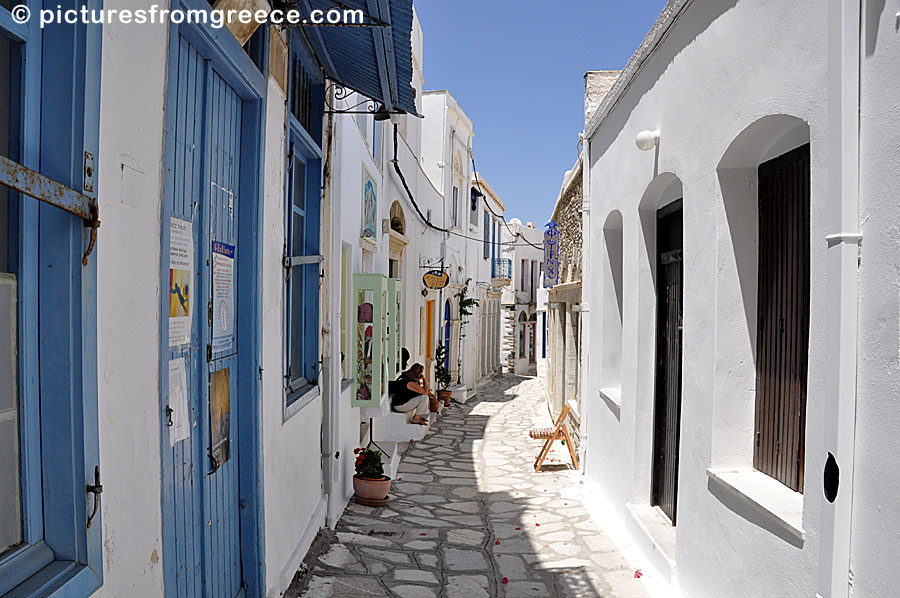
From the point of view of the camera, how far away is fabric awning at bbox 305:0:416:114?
148 inches

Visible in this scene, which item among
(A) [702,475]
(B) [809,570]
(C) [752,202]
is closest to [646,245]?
(C) [752,202]

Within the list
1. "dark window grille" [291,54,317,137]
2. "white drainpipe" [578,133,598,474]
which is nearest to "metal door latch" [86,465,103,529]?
"dark window grille" [291,54,317,137]

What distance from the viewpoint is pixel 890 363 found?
2.28 meters

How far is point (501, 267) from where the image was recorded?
92.6 ft

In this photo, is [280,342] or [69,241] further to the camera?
[280,342]

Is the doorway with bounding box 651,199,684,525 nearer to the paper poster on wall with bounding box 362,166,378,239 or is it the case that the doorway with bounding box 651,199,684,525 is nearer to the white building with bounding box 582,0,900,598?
the white building with bounding box 582,0,900,598

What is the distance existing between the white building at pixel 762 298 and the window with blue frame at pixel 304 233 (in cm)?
241

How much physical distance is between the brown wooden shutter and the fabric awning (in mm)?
2184

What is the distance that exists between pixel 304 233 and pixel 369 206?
252cm

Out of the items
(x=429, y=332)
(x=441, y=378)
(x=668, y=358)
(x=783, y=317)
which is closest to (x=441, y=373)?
(x=441, y=378)

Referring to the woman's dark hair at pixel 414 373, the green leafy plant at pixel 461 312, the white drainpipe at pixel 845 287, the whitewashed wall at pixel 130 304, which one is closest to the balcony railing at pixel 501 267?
the green leafy plant at pixel 461 312

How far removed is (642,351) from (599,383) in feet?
5.68

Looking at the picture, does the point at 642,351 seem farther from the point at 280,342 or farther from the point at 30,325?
the point at 30,325

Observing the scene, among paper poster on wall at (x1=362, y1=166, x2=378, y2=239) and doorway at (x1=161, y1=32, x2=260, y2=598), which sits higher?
paper poster on wall at (x1=362, y1=166, x2=378, y2=239)
